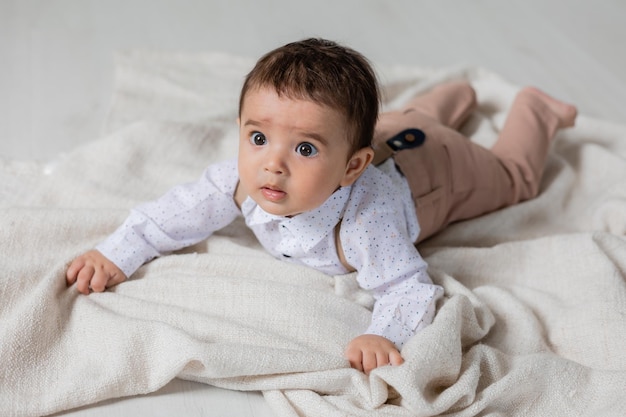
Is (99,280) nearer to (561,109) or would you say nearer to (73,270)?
(73,270)

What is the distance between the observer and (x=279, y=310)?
115 centimetres

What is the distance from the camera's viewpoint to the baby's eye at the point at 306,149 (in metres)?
1.06

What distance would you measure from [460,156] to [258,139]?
46cm

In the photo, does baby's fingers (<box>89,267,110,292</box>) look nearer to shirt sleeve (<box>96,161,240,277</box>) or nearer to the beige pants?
shirt sleeve (<box>96,161,240,277</box>)

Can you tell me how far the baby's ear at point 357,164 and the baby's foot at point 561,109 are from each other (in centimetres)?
66

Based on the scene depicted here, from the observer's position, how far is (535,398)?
1095 millimetres

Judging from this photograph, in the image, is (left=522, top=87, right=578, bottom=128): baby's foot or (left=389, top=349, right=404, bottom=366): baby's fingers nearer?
(left=389, top=349, right=404, bottom=366): baby's fingers

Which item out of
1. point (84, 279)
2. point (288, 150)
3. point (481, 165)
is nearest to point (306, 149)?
point (288, 150)

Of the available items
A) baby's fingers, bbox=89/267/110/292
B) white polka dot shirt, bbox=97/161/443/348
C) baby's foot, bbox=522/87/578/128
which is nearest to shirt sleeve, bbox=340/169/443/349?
white polka dot shirt, bbox=97/161/443/348

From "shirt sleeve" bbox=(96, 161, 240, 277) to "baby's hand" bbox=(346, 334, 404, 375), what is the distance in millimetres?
292

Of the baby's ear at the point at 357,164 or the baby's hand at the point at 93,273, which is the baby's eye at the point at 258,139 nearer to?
the baby's ear at the point at 357,164

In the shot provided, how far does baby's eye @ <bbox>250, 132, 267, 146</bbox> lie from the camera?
1073 mm

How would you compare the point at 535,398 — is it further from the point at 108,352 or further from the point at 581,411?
the point at 108,352

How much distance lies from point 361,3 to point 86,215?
1.26 meters
